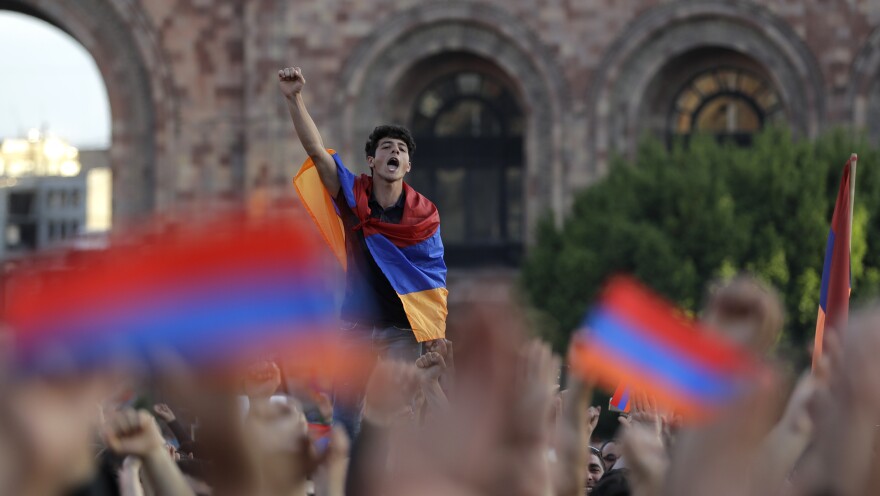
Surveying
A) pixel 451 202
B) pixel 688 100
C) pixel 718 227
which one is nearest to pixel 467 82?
pixel 451 202

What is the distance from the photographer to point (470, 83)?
100ft

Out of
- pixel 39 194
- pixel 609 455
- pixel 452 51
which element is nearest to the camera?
pixel 609 455

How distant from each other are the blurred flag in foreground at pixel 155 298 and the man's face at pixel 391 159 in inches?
183

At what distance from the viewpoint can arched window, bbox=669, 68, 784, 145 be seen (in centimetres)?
2978

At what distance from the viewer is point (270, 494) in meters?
4.49

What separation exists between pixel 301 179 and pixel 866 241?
18.1m

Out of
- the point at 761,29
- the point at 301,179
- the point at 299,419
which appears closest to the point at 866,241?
the point at 761,29

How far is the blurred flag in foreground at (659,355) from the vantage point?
3770mm

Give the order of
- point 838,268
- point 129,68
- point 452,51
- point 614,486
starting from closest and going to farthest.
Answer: point 614,486, point 838,268, point 452,51, point 129,68

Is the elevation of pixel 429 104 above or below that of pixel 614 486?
above

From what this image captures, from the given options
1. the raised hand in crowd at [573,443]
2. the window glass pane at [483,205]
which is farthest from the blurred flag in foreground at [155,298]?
the window glass pane at [483,205]

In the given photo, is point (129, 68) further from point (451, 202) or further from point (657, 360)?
point (657, 360)

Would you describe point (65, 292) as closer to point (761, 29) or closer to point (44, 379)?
point (44, 379)

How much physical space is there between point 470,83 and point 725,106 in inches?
173
